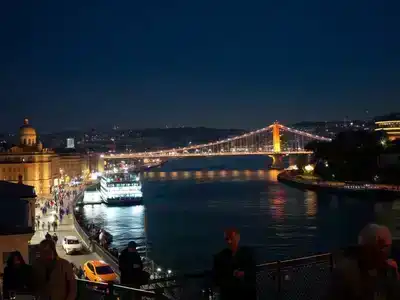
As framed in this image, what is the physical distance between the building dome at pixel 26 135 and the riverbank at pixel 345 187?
8.92 m

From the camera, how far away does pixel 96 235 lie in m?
9.12

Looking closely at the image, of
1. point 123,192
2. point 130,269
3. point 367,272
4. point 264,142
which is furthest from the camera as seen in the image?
point 264,142

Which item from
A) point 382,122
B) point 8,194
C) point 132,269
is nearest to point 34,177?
point 8,194

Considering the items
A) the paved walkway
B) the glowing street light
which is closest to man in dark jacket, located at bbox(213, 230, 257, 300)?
the paved walkway

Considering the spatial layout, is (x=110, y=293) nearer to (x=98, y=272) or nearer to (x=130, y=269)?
(x=130, y=269)

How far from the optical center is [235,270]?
137 centimetres

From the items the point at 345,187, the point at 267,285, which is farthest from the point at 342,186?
the point at 267,285

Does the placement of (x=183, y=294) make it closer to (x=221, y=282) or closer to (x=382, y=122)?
(x=221, y=282)

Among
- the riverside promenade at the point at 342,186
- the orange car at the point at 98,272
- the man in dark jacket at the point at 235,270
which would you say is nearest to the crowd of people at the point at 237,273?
the man in dark jacket at the point at 235,270

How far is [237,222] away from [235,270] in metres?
10.5

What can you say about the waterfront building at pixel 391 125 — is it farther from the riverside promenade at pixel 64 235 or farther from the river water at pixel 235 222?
the riverside promenade at pixel 64 235

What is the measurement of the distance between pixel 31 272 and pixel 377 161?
18963 mm

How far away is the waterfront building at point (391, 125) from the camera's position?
32688 mm

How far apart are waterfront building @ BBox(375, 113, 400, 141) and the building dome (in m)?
18.2
